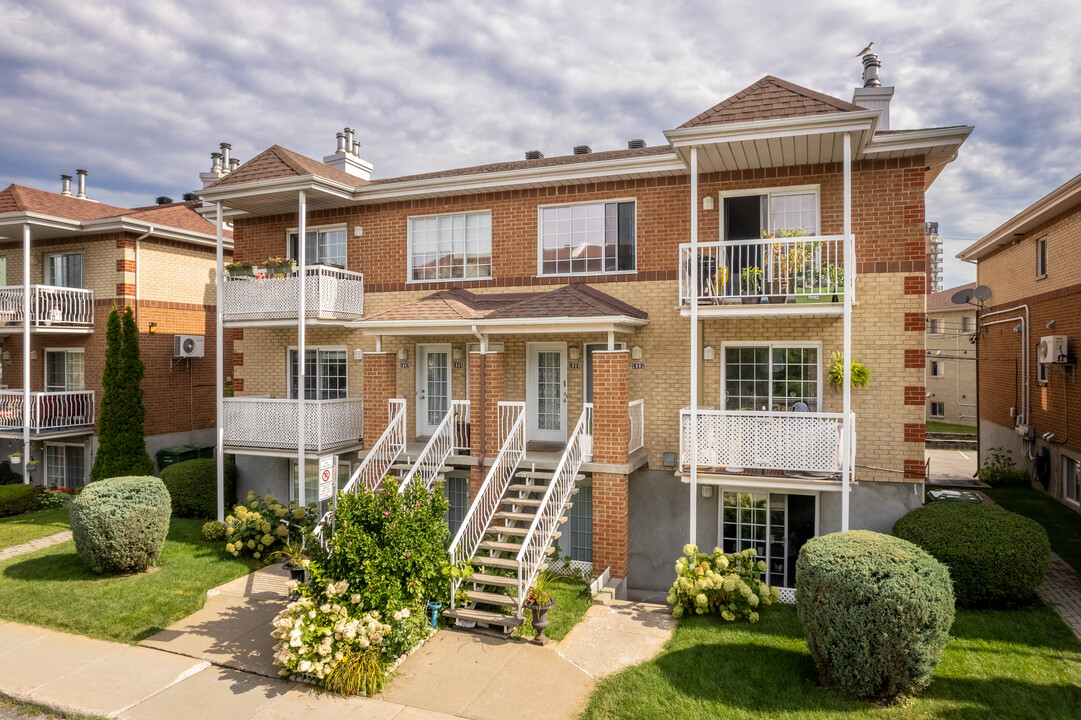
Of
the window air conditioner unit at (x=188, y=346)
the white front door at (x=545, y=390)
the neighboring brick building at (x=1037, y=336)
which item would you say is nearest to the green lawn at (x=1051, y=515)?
the neighboring brick building at (x=1037, y=336)

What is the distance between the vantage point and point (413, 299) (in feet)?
49.5

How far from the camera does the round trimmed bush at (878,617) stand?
6.88 meters

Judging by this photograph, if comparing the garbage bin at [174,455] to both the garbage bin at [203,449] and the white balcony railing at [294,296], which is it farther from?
the white balcony railing at [294,296]

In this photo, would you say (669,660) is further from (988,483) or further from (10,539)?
(988,483)

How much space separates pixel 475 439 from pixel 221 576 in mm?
5088

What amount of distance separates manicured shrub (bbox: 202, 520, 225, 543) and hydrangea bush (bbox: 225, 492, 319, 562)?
0.12 meters

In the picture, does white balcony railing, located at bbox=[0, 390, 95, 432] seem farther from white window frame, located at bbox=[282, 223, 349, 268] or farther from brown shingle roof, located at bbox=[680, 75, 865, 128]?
brown shingle roof, located at bbox=[680, 75, 865, 128]

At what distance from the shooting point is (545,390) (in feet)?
45.9

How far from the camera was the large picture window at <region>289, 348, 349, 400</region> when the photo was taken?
16.0 meters

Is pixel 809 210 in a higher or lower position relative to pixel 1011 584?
higher

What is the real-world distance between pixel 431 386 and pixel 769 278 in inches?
Result: 303

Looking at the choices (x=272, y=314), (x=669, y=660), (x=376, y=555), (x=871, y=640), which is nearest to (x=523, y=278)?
(x=272, y=314)

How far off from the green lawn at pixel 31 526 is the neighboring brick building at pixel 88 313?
2226 millimetres

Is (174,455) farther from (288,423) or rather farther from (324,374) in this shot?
(288,423)
